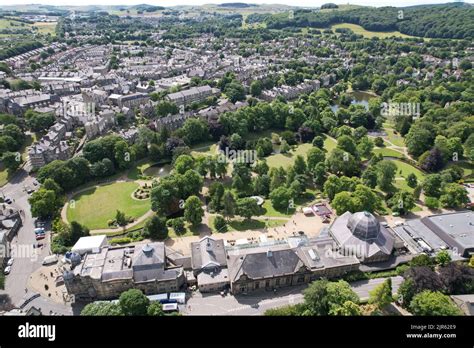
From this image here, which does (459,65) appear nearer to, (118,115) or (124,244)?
(118,115)

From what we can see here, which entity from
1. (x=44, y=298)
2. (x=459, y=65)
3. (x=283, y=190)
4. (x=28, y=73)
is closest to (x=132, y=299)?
(x=44, y=298)

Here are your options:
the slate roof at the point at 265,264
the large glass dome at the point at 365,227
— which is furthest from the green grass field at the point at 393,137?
the slate roof at the point at 265,264

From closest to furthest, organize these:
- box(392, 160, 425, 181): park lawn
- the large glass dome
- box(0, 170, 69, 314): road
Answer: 1. box(0, 170, 69, 314): road
2. the large glass dome
3. box(392, 160, 425, 181): park lawn

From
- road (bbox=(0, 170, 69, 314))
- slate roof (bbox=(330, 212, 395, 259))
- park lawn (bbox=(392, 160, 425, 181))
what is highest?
park lawn (bbox=(392, 160, 425, 181))

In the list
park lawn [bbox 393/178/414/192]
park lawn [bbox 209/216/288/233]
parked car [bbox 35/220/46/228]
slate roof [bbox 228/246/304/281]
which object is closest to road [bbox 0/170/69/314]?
parked car [bbox 35/220/46/228]

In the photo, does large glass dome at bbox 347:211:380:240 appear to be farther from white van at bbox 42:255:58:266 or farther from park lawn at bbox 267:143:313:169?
white van at bbox 42:255:58:266

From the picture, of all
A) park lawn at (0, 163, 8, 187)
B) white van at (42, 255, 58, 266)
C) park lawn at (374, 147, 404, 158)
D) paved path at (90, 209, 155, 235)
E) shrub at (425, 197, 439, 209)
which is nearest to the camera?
white van at (42, 255, 58, 266)

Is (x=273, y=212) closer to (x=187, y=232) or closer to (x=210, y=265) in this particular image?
(x=187, y=232)
